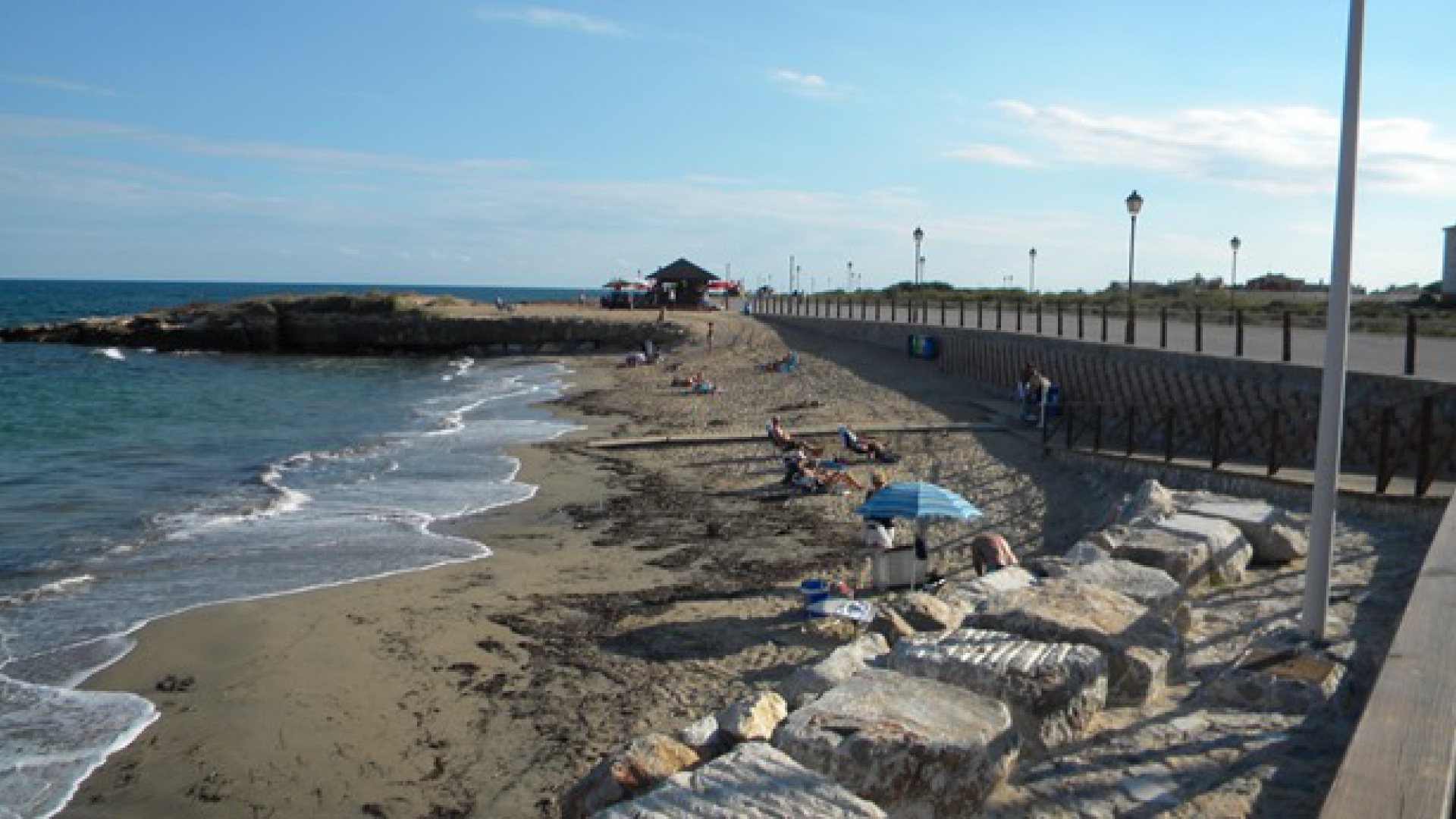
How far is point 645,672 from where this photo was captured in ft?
31.7

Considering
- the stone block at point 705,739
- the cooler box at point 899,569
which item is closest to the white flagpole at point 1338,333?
the stone block at point 705,739

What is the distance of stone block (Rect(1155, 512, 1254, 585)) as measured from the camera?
29.5 ft

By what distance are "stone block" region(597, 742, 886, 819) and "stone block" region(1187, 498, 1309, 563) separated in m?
6.31

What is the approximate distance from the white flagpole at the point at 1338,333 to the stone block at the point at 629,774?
3.58 metres

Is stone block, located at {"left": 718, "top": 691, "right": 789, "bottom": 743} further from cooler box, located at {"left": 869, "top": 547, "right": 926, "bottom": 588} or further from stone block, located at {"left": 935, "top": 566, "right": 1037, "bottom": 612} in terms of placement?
cooler box, located at {"left": 869, "top": 547, "right": 926, "bottom": 588}

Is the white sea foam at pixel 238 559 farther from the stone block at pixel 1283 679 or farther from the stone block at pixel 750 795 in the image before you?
the stone block at pixel 1283 679

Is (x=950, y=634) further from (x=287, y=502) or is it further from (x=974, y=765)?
(x=287, y=502)

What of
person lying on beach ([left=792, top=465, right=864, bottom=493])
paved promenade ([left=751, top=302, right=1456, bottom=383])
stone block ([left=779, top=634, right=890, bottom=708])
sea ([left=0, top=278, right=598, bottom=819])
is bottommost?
sea ([left=0, top=278, right=598, bottom=819])

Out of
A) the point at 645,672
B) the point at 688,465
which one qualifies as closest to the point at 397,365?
the point at 688,465

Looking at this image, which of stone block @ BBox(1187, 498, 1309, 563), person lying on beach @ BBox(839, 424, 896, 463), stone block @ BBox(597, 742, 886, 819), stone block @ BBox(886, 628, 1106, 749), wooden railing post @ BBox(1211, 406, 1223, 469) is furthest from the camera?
person lying on beach @ BBox(839, 424, 896, 463)

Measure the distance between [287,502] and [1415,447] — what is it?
15.1m

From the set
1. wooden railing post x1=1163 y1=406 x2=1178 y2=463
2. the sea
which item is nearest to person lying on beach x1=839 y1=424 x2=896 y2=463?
wooden railing post x1=1163 y1=406 x2=1178 y2=463

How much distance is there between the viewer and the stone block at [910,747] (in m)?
4.84

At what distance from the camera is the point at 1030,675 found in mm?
5660
